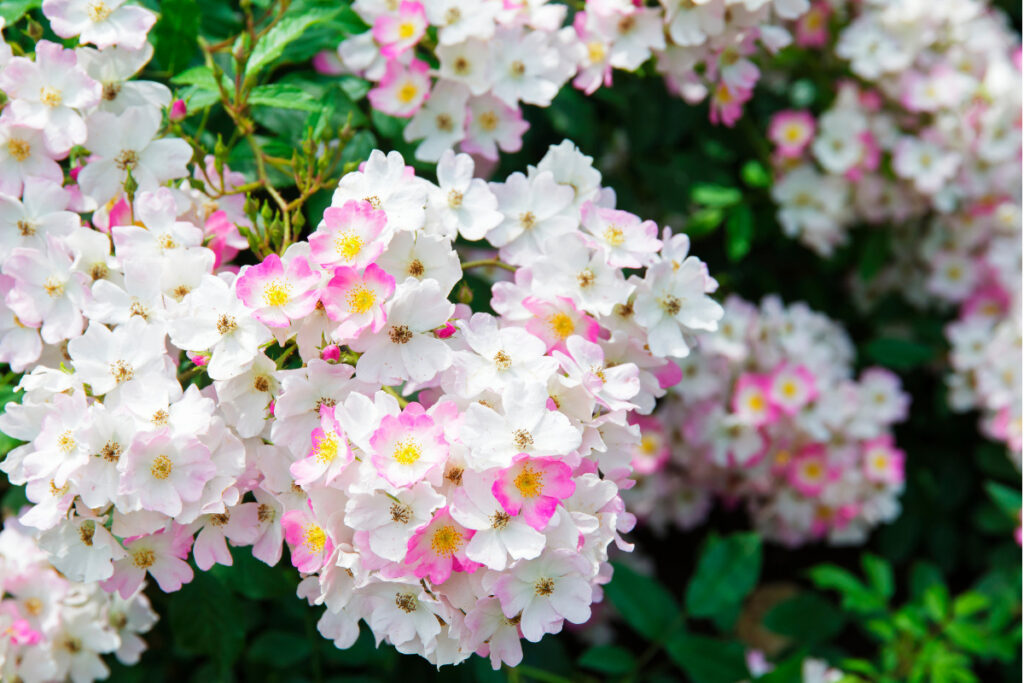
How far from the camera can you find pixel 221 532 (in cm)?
120

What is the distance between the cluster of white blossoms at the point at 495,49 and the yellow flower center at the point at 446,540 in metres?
0.74

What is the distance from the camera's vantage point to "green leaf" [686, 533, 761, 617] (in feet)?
6.61

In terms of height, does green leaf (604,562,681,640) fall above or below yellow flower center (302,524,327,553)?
below

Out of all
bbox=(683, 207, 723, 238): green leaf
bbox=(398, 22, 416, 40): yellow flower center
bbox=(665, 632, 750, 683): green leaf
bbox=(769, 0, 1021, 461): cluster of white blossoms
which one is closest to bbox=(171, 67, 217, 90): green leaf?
bbox=(398, 22, 416, 40): yellow flower center

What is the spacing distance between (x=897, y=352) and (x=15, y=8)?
7.51 ft

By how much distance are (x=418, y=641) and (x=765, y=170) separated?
1786 mm

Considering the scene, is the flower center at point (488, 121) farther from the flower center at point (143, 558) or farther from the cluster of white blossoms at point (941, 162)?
the cluster of white blossoms at point (941, 162)

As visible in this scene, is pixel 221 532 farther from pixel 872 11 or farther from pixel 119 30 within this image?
pixel 872 11

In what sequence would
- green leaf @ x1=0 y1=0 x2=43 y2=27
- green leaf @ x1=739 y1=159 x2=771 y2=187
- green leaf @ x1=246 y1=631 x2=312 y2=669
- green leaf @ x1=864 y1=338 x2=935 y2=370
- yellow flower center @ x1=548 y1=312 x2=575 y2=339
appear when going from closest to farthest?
yellow flower center @ x1=548 y1=312 x2=575 y2=339 < green leaf @ x1=0 y1=0 x2=43 y2=27 < green leaf @ x1=246 y1=631 x2=312 y2=669 < green leaf @ x1=739 y1=159 x2=771 y2=187 < green leaf @ x1=864 y1=338 x2=935 y2=370

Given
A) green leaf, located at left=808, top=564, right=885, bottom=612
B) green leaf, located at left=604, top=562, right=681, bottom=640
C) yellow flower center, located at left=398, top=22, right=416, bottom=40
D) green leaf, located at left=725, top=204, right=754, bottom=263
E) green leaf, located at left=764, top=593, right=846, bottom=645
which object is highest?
yellow flower center, located at left=398, top=22, right=416, bottom=40

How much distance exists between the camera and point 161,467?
107 centimetres

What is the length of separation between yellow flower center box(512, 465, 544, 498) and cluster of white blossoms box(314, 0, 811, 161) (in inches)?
28.0

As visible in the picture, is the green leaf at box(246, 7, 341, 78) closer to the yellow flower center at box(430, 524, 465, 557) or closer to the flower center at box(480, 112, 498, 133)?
the flower center at box(480, 112, 498, 133)

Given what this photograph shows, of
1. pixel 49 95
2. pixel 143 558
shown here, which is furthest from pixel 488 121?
pixel 143 558
